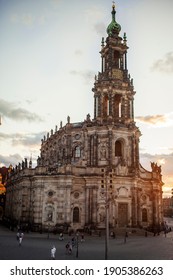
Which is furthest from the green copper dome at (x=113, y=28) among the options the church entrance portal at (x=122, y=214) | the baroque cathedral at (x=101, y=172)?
the church entrance portal at (x=122, y=214)

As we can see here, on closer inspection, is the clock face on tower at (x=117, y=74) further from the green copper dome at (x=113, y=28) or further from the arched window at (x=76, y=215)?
the arched window at (x=76, y=215)

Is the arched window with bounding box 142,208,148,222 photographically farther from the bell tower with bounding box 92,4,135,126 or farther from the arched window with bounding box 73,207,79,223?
the bell tower with bounding box 92,4,135,126

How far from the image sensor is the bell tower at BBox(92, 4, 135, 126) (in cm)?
5281

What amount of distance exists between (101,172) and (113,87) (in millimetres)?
16857

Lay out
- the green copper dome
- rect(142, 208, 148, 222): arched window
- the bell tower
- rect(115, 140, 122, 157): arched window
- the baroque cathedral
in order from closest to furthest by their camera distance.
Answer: the baroque cathedral
rect(142, 208, 148, 222): arched window
rect(115, 140, 122, 157): arched window
the bell tower
the green copper dome

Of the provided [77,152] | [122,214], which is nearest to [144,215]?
[122,214]

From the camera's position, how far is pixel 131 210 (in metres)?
48.2

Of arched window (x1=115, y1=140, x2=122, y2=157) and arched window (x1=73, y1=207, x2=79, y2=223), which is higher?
arched window (x1=115, y1=140, x2=122, y2=157)

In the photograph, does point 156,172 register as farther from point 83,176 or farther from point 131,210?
point 83,176

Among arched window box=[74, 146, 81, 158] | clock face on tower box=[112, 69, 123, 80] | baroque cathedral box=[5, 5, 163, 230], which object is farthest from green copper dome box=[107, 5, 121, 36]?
arched window box=[74, 146, 81, 158]

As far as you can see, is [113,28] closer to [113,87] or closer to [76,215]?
[113,87]

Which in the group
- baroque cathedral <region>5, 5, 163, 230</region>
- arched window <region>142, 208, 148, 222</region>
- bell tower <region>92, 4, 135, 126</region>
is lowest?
arched window <region>142, 208, 148, 222</region>

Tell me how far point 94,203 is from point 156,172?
14.3 metres

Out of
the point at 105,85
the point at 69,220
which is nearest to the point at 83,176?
the point at 69,220
